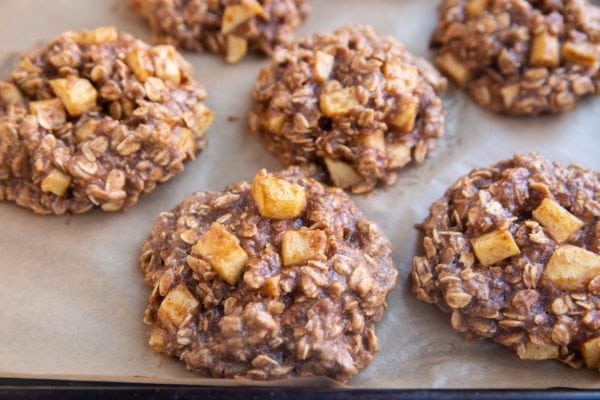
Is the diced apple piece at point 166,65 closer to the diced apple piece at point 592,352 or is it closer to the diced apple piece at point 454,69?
the diced apple piece at point 454,69

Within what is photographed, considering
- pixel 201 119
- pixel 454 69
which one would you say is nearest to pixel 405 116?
pixel 454 69

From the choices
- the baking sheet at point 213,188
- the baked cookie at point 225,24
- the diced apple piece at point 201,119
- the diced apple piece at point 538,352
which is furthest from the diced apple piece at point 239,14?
the diced apple piece at point 538,352

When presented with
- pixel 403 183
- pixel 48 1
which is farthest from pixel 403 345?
pixel 48 1

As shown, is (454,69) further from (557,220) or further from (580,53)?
(557,220)

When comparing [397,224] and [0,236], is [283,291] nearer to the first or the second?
[397,224]

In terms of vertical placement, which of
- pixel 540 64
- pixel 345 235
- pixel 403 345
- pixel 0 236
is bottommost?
pixel 0 236

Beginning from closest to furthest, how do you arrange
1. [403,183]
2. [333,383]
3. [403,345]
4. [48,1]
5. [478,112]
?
[333,383] < [403,345] < [403,183] < [478,112] < [48,1]
